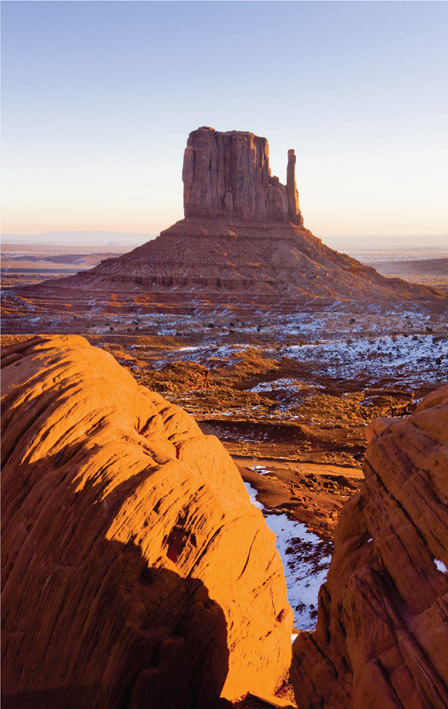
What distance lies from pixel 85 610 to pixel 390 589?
4.08m

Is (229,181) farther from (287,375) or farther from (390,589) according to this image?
(390,589)

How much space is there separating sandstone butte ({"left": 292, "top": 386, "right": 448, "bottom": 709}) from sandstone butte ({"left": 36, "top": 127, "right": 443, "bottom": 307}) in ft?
260

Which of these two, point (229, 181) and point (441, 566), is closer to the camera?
point (441, 566)

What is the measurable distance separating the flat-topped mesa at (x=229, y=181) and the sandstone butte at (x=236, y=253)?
0.63 ft

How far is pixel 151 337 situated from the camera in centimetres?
6297

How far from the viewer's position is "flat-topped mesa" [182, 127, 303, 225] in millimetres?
110562

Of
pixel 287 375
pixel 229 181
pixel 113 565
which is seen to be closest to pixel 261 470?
pixel 113 565

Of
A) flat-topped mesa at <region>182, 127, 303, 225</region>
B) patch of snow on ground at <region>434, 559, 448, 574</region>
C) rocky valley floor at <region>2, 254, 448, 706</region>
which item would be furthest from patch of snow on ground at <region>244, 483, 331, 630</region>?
flat-topped mesa at <region>182, 127, 303, 225</region>

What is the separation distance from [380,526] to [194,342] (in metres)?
53.6

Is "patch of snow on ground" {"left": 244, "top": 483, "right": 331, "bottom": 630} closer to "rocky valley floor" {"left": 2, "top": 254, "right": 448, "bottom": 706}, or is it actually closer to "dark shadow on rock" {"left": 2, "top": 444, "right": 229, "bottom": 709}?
"rocky valley floor" {"left": 2, "top": 254, "right": 448, "bottom": 706}

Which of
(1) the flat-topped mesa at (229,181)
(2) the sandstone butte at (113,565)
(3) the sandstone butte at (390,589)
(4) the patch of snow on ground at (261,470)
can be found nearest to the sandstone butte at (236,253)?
(1) the flat-topped mesa at (229,181)

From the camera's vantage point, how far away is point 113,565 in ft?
25.8

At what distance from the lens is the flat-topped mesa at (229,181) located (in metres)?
111

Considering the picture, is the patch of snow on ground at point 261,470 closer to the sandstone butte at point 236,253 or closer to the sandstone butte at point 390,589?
the sandstone butte at point 390,589
